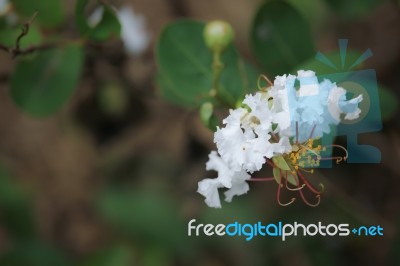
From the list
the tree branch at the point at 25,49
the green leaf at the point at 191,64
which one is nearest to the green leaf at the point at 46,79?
the tree branch at the point at 25,49

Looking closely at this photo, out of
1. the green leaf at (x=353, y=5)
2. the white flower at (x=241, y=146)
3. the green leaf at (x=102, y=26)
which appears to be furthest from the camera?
the green leaf at (x=353, y=5)

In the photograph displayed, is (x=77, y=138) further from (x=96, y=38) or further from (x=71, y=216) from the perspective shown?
(x=96, y=38)

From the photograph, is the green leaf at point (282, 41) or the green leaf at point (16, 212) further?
the green leaf at point (16, 212)

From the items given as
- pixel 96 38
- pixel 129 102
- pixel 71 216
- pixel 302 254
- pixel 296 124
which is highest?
pixel 129 102

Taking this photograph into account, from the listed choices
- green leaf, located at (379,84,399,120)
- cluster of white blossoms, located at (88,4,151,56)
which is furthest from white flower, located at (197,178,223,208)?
cluster of white blossoms, located at (88,4,151,56)

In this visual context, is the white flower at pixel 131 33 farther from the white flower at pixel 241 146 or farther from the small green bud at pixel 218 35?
the white flower at pixel 241 146

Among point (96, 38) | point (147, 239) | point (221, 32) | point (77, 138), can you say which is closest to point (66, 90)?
point (96, 38)

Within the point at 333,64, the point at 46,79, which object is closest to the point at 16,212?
the point at 46,79
